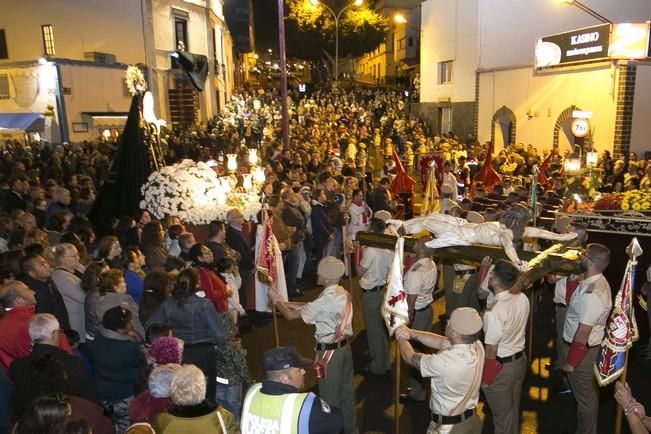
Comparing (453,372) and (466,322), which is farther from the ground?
(466,322)

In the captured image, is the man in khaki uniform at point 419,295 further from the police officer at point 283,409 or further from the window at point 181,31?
the window at point 181,31

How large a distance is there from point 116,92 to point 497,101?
16737mm

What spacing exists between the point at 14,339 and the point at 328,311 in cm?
283

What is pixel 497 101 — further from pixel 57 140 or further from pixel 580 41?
pixel 57 140

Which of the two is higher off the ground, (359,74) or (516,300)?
(359,74)

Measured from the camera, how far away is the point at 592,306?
5344 millimetres

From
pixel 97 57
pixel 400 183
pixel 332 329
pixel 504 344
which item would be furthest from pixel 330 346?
pixel 97 57

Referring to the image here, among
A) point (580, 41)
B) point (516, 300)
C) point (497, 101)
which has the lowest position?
point (516, 300)

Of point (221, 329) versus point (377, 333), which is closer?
point (221, 329)

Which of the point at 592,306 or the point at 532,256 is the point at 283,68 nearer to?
the point at 532,256

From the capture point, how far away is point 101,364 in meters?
4.91

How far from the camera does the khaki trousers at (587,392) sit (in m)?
5.59

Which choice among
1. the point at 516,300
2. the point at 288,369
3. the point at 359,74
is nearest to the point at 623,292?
the point at 516,300

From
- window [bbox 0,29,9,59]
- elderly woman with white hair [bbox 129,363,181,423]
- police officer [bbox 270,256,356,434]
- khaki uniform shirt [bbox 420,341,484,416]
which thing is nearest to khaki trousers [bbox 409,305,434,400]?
police officer [bbox 270,256,356,434]
